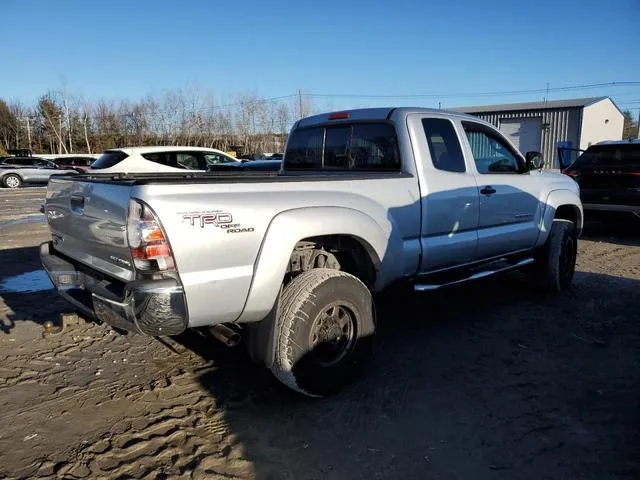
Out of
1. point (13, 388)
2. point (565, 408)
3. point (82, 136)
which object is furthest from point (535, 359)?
point (82, 136)

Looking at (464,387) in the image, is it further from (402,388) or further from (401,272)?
(401,272)

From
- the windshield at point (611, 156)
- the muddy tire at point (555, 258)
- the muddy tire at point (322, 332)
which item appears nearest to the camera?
the muddy tire at point (322, 332)

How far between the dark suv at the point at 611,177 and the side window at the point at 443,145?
5.91 m

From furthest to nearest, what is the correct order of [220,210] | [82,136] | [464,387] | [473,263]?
[82,136] → [473,263] → [464,387] → [220,210]

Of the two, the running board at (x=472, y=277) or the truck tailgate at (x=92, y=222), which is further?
the running board at (x=472, y=277)

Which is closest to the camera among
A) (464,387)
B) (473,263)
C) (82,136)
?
(464,387)

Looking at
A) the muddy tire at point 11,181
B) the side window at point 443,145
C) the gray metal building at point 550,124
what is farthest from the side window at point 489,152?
the gray metal building at point 550,124

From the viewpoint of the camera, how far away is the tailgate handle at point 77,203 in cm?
348

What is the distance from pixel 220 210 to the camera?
119 inches

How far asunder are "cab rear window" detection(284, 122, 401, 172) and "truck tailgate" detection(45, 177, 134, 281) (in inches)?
90.7

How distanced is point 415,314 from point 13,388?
366 cm

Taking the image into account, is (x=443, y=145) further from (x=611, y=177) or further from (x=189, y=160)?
(x=189, y=160)

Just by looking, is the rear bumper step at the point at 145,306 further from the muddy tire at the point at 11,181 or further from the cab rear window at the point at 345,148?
the muddy tire at the point at 11,181

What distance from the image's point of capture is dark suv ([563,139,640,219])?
912 cm
